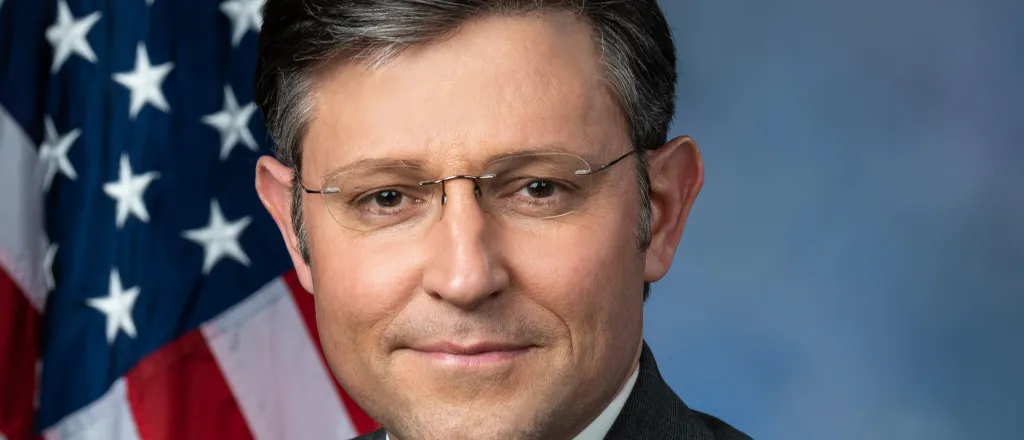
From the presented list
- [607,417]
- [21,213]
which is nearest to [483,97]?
[607,417]

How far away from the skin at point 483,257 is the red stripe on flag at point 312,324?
1282 mm

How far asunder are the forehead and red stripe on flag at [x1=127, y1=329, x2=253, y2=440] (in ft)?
4.48

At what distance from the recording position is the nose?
1524 mm

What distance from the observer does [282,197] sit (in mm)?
2107

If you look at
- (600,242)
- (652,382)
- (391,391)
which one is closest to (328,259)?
(391,391)

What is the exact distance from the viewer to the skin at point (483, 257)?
62.3 inches

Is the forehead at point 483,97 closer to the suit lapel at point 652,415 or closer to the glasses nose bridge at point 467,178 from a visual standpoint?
the glasses nose bridge at point 467,178

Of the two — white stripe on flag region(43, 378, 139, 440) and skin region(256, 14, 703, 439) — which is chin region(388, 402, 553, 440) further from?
white stripe on flag region(43, 378, 139, 440)

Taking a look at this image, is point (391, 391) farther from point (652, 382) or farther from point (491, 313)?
point (652, 382)

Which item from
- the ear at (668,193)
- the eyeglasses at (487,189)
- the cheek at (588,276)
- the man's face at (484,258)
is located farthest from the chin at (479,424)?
the ear at (668,193)

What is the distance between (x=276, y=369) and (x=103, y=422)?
1.58 ft

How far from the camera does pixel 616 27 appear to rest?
176 centimetres

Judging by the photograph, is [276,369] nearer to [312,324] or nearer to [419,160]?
[312,324]

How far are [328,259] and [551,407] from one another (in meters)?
0.46
